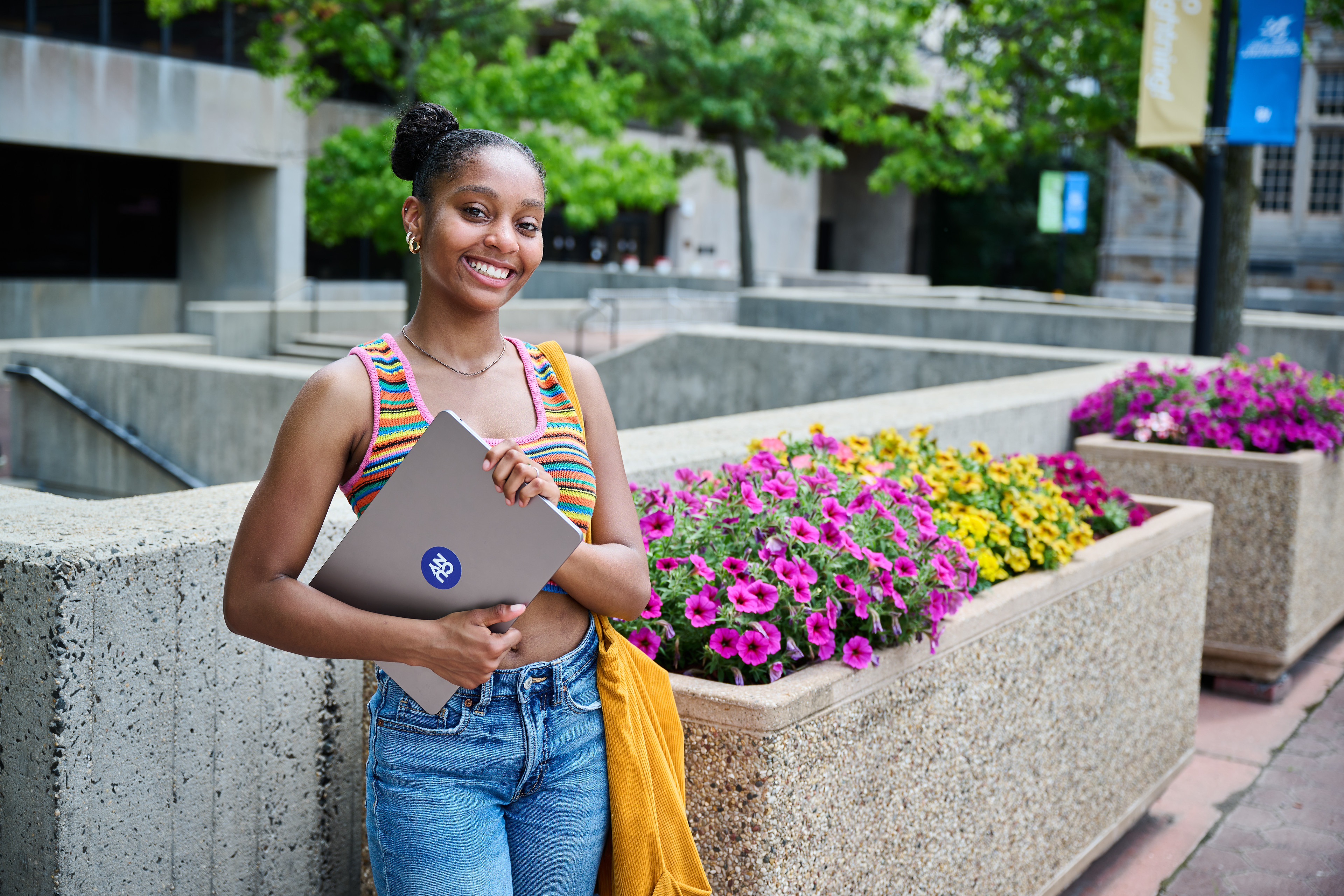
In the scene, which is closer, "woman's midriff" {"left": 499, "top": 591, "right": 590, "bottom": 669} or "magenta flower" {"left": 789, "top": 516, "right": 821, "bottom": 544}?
"woman's midriff" {"left": 499, "top": 591, "right": 590, "bottom": 669}

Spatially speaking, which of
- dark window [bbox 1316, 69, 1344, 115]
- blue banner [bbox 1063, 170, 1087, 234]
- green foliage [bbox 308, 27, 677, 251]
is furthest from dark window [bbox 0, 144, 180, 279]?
dark window [bbox 1316, 69, 1344, 115]

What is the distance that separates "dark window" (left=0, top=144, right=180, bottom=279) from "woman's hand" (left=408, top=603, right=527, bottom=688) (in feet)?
81.4

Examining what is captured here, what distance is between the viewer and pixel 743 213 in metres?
30.3

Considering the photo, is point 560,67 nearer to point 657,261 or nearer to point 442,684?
point 442,684

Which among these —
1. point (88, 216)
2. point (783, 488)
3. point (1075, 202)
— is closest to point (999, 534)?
point (783, 488)

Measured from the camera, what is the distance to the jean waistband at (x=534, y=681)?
74.9 inches

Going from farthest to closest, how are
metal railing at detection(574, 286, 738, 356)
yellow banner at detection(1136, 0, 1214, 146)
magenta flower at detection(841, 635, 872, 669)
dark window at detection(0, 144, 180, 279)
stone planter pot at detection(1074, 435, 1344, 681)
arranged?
dark window at detection(0, 144, 180, 279)
metal railing at detection(574, 286, 738, 356)
yellow banner at detection(1136, 0, 1214, 146)
stone planter pot at detection(1074, 435, 1344, 681)
magenta flower at detection(841, 635, 872, 669)

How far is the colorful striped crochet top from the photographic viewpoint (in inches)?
73.0

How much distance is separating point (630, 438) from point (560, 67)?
1195cm

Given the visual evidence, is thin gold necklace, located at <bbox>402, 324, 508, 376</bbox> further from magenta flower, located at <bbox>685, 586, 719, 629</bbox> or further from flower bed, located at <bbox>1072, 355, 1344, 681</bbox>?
flower bed, located at <bbox>1072, 355, 1344, 681</bbox>

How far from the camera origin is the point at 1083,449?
6.59 metres

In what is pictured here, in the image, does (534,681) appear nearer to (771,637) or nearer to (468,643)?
(468,643)

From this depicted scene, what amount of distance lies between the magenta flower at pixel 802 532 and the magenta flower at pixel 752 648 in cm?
35

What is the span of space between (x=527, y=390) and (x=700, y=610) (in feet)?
3.03
